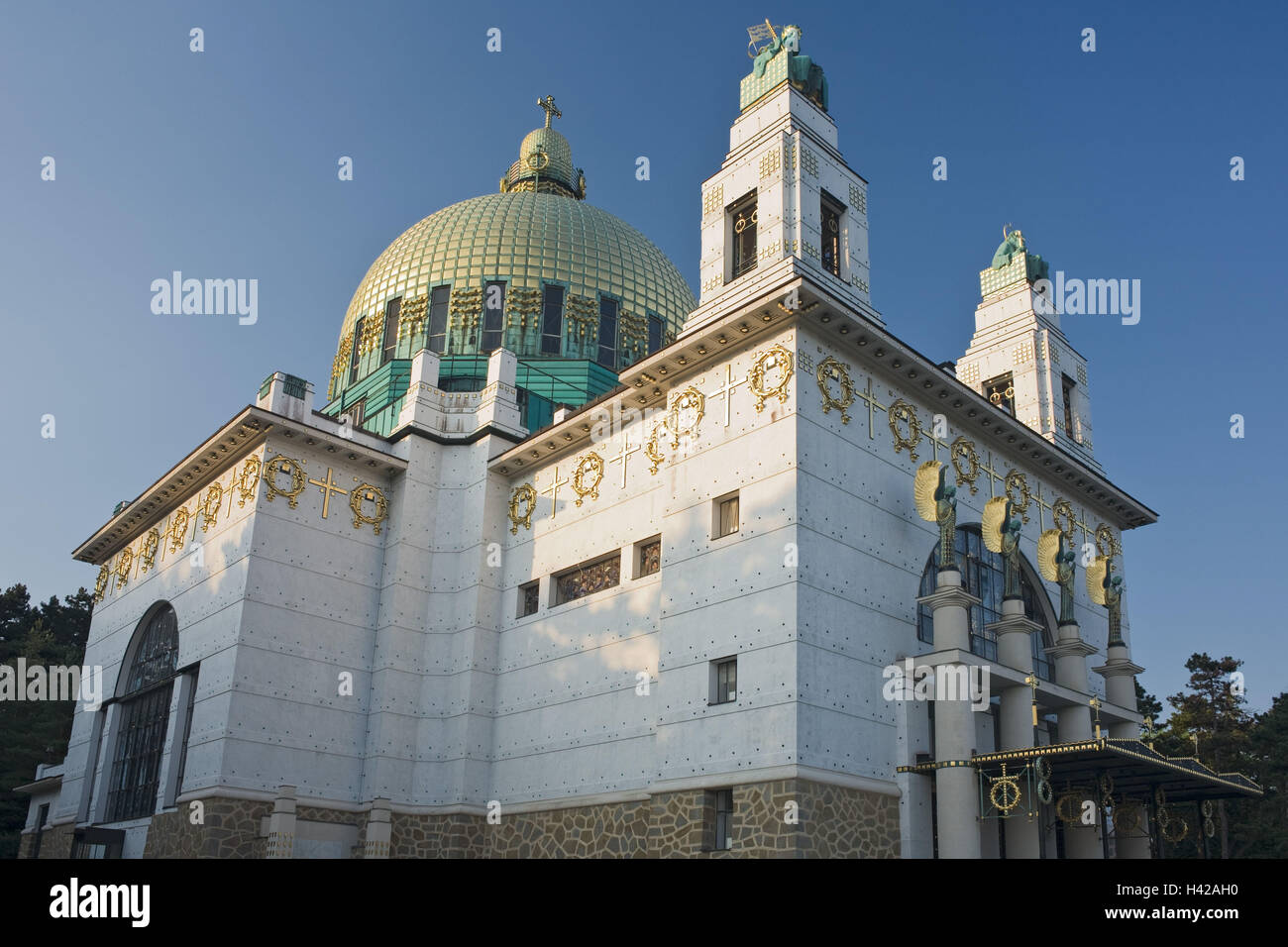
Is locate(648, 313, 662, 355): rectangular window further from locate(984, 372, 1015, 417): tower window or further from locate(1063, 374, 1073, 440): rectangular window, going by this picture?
locate(1063, 374, 1073, 440): rectangular window

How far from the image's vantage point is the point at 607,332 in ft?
132

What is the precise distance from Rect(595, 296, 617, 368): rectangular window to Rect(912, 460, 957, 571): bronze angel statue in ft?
55.4

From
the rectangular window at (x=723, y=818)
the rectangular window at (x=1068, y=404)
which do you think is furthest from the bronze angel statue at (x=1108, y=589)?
the rectangular window at (x=723, y=818)

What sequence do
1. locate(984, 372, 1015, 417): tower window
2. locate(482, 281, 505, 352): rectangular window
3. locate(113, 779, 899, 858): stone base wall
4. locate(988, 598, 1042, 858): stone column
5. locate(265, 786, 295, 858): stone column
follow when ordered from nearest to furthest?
locate(113, 779, 899, 858): stone base wall → locate(988, 598, 1042, 858): stone column → locate(265, 786, 295, 858): stone column → locate(984, 372, 1015, 417): tower window → locate(482, 281, 505, 352): rectangular window

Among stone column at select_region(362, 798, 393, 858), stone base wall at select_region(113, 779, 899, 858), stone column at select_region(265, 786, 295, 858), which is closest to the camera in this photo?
stone base wall at select_region(113, 779, 899, 858)

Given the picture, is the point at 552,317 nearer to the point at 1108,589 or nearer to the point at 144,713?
the point at 144,713

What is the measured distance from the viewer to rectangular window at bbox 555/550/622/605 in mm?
27531

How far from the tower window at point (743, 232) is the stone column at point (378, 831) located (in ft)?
50.0

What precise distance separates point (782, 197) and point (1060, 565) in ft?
34.7

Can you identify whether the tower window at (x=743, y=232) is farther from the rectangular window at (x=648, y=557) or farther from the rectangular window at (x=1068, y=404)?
the rectangular window at (x=1068, y=404)

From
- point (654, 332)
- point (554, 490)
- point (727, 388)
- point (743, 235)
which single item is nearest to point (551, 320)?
point (654, 332)

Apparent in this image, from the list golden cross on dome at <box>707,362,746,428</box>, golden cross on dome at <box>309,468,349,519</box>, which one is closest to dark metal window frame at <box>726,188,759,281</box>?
golden cross on dome at <box>707,362,746,428</box>
